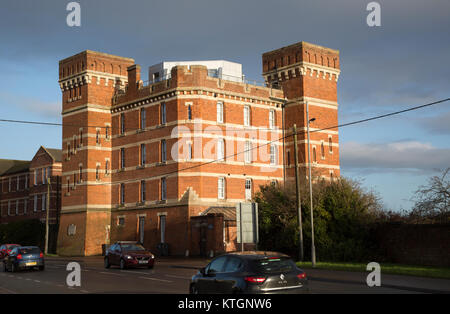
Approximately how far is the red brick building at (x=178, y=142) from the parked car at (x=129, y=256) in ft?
34.3

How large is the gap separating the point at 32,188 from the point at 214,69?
33.1 meters

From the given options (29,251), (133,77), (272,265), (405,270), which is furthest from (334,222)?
(133,77)

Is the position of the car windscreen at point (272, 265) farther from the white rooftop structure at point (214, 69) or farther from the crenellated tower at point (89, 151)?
the crenellated tower at point (89, 151)

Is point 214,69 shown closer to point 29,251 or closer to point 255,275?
point 29,251

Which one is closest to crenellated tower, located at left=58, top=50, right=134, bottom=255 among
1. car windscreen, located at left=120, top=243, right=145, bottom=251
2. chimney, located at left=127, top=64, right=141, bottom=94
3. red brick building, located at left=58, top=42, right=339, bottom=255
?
red brick building, located at left=58, top=42, right=339, bottom=255

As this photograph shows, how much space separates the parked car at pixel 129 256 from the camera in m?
30.6

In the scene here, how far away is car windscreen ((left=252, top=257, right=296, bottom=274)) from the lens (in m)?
12.7

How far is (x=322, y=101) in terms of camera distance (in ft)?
168

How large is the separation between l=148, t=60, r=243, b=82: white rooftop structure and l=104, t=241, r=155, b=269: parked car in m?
22.4

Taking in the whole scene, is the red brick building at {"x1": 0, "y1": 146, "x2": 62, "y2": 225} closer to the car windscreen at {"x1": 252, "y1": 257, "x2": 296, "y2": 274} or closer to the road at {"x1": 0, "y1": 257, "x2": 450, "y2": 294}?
the road at {"x1": 0, "y1": 257, "x2": 450, "y2": 294}

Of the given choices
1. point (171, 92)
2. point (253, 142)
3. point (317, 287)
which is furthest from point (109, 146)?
point (317, 287)

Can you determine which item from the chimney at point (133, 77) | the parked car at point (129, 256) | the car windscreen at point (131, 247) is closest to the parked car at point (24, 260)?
the parked car at point (129, 256)

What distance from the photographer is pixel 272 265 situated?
507 inches

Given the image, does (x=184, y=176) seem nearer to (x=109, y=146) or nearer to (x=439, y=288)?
(x=109, y=146)
